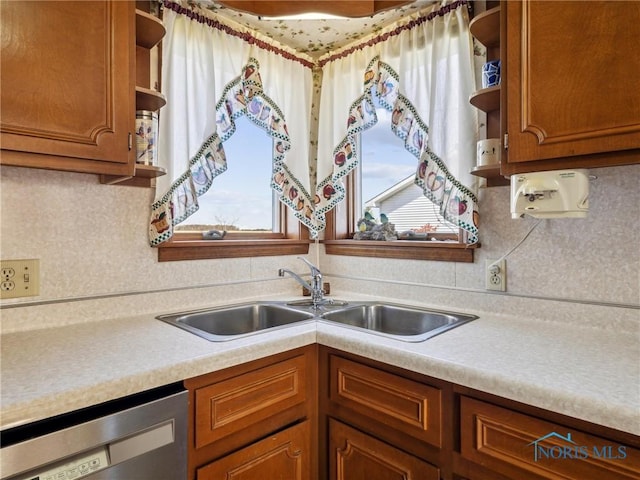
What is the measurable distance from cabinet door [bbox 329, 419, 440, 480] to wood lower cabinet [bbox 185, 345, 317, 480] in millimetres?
82

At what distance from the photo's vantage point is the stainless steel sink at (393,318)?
1.48 meters

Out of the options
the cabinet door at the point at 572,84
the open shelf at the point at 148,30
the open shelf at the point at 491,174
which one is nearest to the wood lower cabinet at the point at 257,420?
the open shelf at the point at 491,174

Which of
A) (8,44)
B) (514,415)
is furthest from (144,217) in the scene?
(514,415)

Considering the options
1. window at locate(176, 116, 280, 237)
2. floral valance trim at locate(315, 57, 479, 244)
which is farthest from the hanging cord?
window at locate(176, 116, 280, 237)

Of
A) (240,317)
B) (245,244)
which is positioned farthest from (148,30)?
(240,317)

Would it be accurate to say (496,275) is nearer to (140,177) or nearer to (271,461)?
(271,461)

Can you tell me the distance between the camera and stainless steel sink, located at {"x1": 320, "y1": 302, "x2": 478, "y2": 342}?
1.48m

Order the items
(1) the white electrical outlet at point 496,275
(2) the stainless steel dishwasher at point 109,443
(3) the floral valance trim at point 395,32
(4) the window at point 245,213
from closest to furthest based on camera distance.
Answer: (2) the stainless steel dishwasher at point 109,443 < (1) the white electrical outlet at point 496,275 < (3) the floral valance trim at point 395,32 < (4) the window at point 245,213

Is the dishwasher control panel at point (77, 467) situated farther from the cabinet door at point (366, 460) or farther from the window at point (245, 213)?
the window at point (245, 213)

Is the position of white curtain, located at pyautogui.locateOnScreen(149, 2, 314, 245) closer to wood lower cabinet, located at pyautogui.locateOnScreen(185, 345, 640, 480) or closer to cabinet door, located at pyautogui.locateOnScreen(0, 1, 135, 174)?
cabinet door, located at pyautogui.locateOnScreen(0, 1, 135, 174)

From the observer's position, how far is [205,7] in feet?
5.18

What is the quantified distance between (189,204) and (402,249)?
961mm

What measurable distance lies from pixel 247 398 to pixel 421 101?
4.39ft

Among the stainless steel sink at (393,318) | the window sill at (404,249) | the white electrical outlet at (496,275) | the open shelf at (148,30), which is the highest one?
the open shelf at (148,30)
